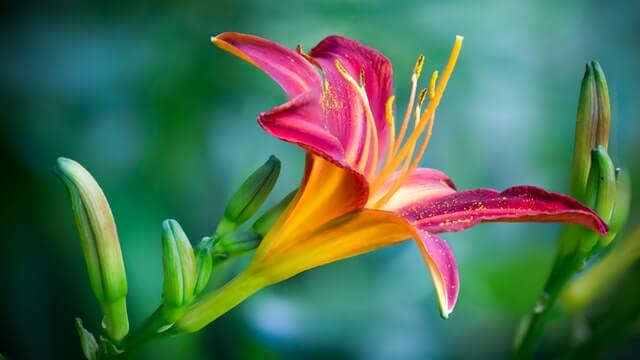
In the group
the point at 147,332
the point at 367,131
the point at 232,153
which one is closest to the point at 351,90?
the point at 367,131

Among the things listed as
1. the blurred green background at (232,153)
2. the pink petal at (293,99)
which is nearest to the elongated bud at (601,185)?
the pink petal at (293,99)

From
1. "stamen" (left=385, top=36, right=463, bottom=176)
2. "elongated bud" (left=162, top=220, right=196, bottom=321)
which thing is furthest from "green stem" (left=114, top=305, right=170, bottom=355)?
"stamen" (left=385, top=36, right=463, bottom=176)

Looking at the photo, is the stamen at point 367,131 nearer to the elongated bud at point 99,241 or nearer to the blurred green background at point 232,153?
the elongated bud at point 99,241

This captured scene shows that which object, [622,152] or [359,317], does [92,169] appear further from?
[622,152]

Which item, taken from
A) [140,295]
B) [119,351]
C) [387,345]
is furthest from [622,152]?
[119,351]

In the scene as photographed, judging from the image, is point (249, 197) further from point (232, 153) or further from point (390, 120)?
point (232, 153)
